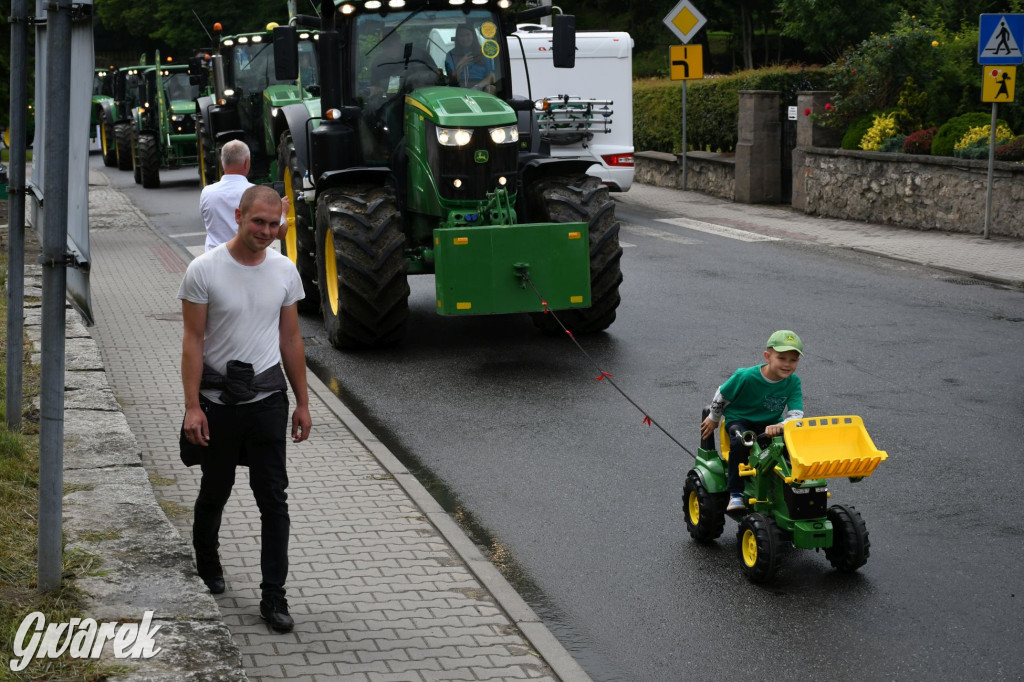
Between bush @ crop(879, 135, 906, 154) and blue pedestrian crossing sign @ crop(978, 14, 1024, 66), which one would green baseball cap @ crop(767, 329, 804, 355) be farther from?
bush @ crop(879, 135, 906, 154)

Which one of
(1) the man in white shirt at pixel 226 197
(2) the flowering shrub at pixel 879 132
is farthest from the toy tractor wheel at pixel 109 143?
(1) the man in white shirt at pixel 226 197

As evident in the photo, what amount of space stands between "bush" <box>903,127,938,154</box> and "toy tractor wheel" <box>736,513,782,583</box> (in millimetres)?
15679

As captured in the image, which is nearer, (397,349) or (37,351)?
(37,351)

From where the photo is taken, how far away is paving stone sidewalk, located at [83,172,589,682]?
541 cm

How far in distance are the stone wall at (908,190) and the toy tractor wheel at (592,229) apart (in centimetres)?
848

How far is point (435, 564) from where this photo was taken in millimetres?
6621

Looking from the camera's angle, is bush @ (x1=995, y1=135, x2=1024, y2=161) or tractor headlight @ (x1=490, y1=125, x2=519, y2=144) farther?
bush @ (x1=995, y1=135, x2=1024, y2=161)

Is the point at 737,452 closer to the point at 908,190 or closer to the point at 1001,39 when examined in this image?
the point at 1001,39

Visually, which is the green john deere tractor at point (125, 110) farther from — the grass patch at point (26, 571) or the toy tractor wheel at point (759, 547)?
the toy tractor wheel at point (759, 547)

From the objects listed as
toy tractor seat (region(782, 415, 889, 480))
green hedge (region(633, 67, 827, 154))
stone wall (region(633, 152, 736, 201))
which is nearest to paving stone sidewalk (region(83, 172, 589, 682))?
toy tractor seat (region(782, 415, 889, 480))

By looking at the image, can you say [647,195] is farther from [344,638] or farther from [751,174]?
[344,638]

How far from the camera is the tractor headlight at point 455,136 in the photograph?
11719 mm

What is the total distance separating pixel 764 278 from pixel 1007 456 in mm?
7655

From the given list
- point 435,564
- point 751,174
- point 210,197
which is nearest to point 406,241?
point 210,197
